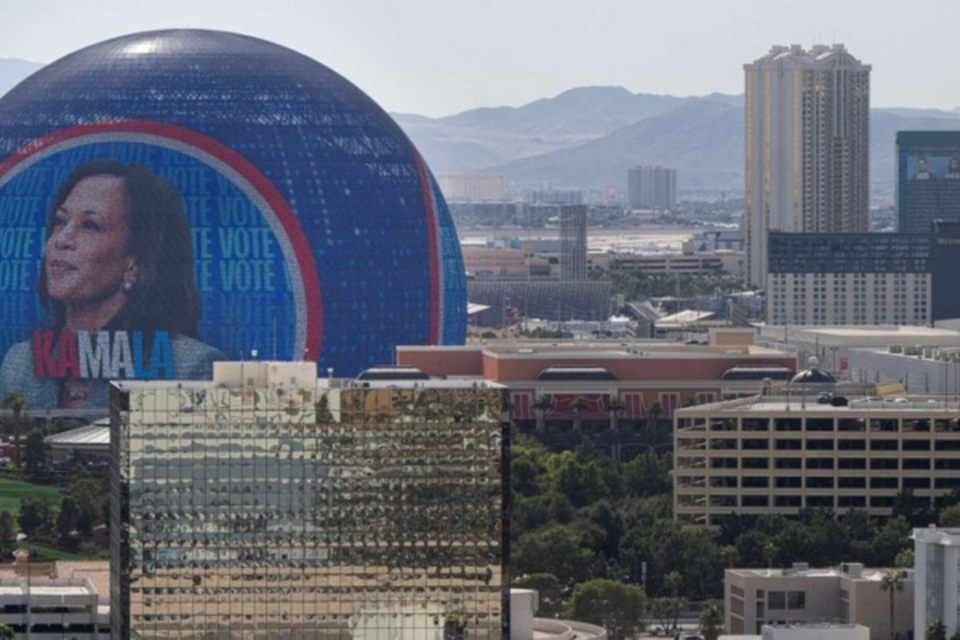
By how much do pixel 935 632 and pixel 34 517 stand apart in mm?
26145

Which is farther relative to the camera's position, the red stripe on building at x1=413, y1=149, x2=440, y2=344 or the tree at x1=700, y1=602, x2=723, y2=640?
the red stripe on building at x1=413, y1=149, x2=440, y2=344

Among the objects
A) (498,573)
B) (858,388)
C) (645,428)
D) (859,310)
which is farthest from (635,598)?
(859,310)

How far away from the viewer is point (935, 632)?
2648 inches

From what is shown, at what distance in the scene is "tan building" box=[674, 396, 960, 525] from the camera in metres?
90.4

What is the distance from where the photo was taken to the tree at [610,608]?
7425cm

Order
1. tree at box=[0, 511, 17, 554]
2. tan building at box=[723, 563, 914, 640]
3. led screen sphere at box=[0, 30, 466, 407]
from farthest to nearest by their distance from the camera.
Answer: led screen sphere at box=[0, 30, 466, 407] < tree at box=[0, 511, 17, 554] < tan building at box=[723, 563, 914, 640]

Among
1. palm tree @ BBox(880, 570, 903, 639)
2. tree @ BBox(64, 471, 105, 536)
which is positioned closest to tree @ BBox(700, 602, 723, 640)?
palm tree @ BBox(880, 570, 903, 639)

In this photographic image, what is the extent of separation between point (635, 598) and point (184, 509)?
17.9m

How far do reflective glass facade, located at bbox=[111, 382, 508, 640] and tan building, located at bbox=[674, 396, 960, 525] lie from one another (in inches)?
1221

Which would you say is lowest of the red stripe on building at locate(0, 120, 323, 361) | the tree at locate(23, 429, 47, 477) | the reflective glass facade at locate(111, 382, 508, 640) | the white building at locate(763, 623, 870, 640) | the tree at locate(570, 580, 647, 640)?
the tree at locate(570, 580, 647, 640)

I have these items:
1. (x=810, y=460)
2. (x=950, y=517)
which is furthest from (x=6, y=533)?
(x=950, y=517)

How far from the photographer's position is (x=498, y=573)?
58.9 meters

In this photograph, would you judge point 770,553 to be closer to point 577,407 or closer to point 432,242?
point 577,407

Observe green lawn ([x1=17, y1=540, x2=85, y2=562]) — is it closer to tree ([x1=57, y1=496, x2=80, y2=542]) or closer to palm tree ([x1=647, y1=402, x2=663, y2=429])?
tree ([x1=57, y1=496, x2=80, y2=542])
